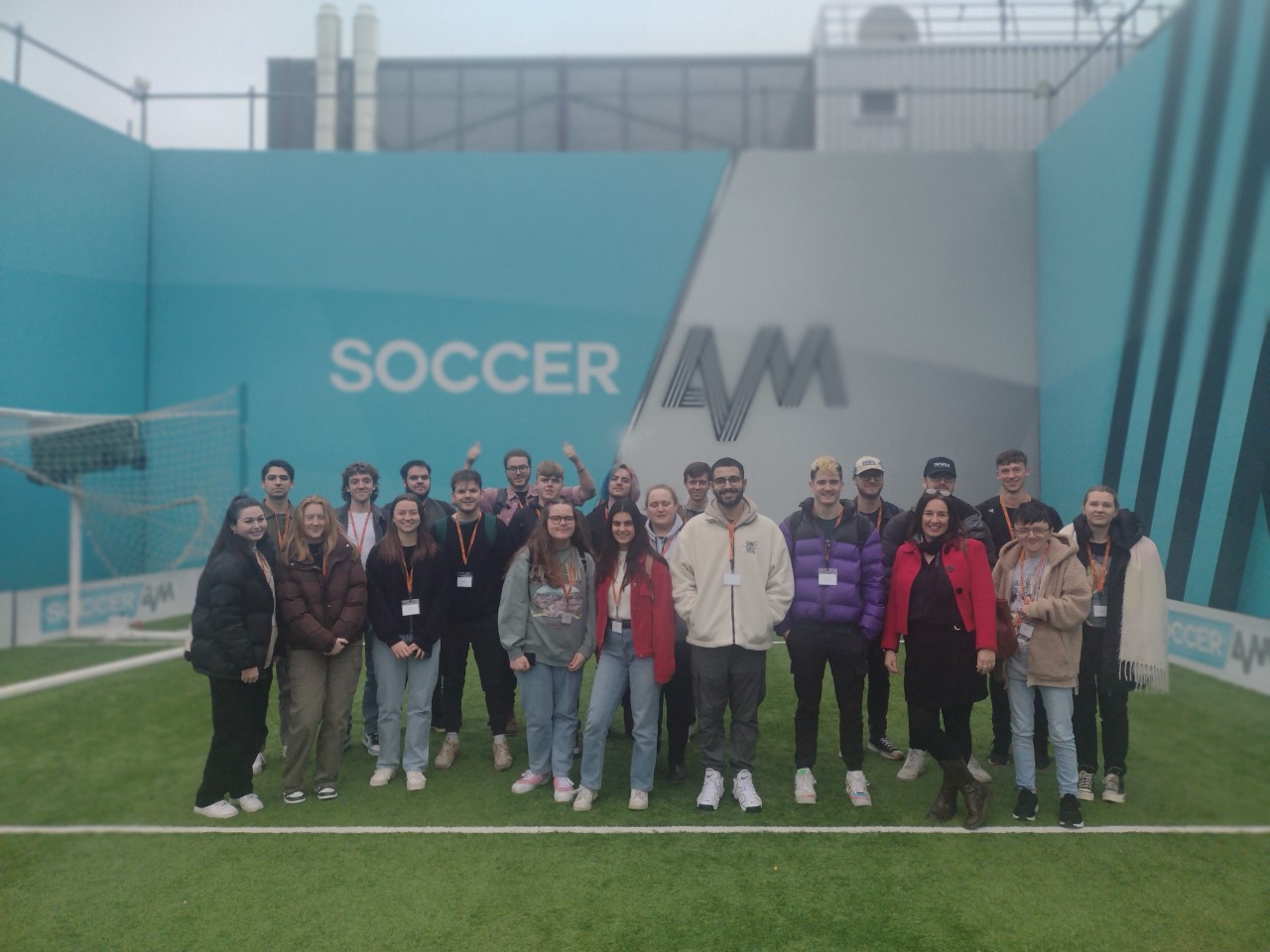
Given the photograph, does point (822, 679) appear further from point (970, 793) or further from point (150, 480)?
point (150, 480)

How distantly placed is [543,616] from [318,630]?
998 mm

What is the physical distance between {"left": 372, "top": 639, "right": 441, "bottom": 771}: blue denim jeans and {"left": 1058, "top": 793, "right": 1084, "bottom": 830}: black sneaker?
2875mm

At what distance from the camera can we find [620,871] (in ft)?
11.0

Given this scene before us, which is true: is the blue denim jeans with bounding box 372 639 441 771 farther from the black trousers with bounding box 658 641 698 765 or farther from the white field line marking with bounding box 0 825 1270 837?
the black trousers with bounding box 658 641 698 765

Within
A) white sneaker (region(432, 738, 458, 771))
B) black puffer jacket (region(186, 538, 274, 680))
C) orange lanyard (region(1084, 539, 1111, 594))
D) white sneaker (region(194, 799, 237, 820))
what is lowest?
white sneaker (region(194, 799, 237, 820))

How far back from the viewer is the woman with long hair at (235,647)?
3725 mm

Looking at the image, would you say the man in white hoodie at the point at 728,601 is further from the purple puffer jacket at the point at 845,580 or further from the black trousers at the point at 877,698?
the black trousers at the point at 877,698

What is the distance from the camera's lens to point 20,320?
27.1ft

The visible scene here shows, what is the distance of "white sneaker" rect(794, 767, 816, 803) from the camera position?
13.1 feet

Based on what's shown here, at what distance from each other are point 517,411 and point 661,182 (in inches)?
115

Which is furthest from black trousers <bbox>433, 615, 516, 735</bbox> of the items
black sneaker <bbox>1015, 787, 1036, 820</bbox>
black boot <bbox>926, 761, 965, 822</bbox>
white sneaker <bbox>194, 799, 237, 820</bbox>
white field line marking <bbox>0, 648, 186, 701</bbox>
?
black sneaker <bbox>1015, 787, 1036, 820</bbox>

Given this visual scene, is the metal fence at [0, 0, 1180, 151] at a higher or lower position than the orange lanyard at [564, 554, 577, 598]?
higher

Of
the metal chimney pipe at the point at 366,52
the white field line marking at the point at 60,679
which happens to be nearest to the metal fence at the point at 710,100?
the metal chimney pipe at the point at 366,52

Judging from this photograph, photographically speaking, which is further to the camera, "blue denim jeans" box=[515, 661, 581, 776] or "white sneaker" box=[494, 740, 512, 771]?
"white sneaker" box=[494, 740, 512, 771]
